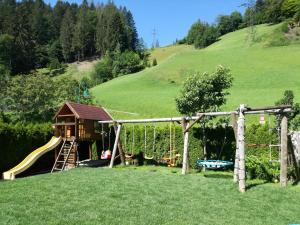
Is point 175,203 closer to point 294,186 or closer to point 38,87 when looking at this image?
point 294,186

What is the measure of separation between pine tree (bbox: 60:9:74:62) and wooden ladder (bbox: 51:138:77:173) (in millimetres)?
91877

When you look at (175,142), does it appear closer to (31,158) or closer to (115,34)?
(31,158)

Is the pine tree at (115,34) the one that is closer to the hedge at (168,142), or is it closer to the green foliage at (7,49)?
the green foliage at (7,49)

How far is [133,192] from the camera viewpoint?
11.4 metres

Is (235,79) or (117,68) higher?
(117,68)

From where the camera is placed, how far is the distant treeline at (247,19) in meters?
90.6

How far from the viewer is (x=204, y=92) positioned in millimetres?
20922

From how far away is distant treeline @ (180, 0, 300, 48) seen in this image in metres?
90.6

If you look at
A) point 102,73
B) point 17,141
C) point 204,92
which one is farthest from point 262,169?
point 102,73

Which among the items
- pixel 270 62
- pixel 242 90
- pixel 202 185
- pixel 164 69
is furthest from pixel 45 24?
pixel 202 185

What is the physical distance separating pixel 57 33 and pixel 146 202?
11201 centimetres

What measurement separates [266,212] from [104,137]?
1369cm

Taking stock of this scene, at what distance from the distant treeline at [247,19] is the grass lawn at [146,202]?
76.8 meters

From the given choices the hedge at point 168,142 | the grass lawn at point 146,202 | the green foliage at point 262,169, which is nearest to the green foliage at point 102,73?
the hedge at point 168,142
